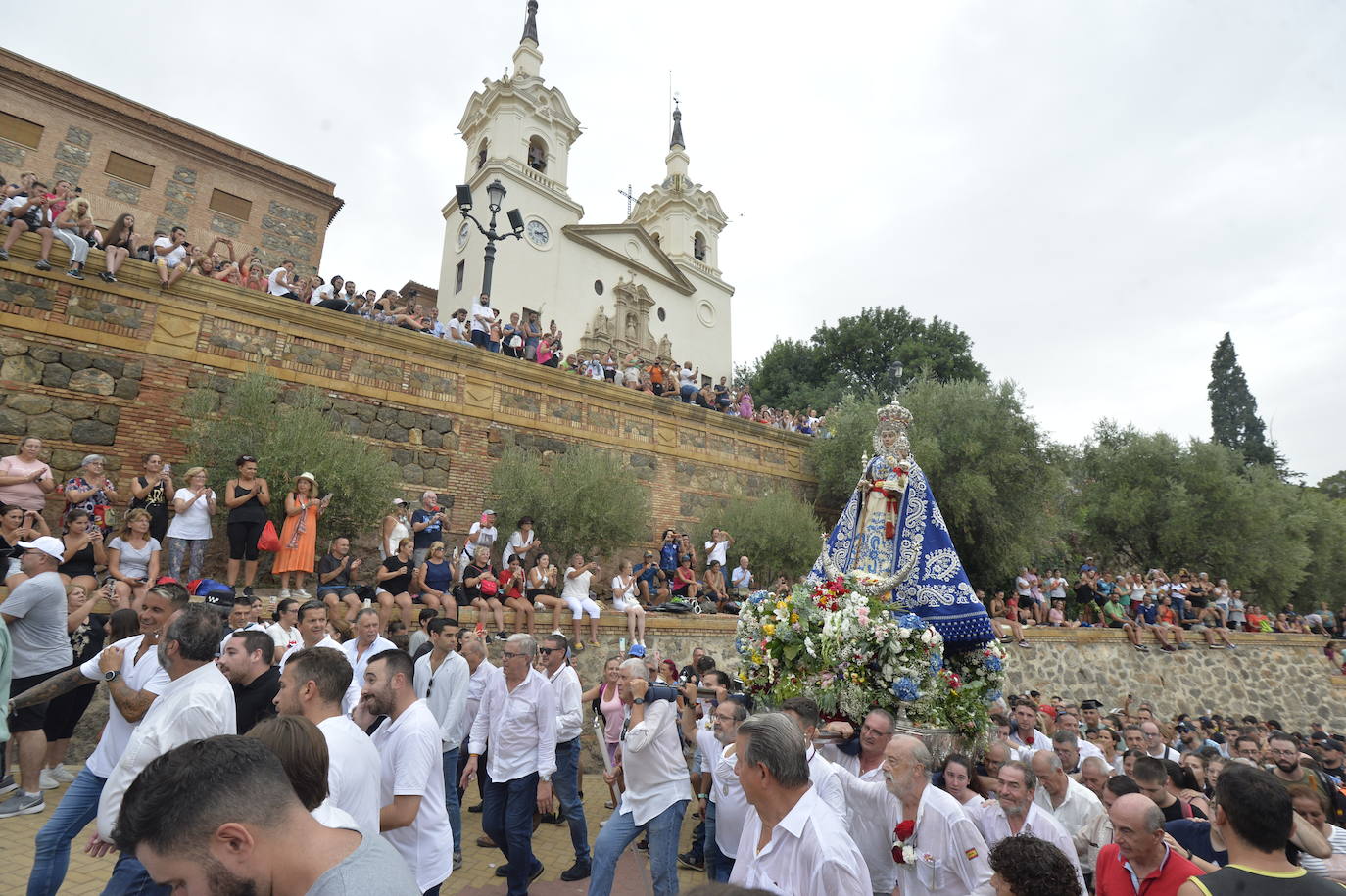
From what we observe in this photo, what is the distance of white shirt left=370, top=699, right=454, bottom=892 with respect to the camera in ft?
11.3

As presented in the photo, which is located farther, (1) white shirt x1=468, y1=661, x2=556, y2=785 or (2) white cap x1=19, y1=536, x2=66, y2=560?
(2) white cap x1=19, y1=536, x2=66, y2=560

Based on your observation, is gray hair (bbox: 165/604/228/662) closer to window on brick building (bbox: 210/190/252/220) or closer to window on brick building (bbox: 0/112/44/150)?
window on brick building (bbox: 210/190/252/220)

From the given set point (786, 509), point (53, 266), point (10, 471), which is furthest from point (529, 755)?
point (786, 509)

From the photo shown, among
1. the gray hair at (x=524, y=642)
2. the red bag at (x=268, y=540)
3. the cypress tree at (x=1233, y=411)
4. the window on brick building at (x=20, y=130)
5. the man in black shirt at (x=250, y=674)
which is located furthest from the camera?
the cypress tree at (x=1233, y=411)

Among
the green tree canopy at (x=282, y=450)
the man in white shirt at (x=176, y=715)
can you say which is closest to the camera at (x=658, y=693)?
the man in white shirt at (x=176, y=715)

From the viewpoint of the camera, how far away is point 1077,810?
4.41 m

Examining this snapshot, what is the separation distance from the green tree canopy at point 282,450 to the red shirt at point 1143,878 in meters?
10.0

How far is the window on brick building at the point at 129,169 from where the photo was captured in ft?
69.3

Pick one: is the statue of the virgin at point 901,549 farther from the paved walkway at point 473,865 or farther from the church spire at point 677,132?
the church spire at point 677,132

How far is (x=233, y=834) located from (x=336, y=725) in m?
1.50

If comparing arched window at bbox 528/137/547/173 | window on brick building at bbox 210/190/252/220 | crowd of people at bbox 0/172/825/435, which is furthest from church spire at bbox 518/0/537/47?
crowd of people at bbox 0/172/825/435

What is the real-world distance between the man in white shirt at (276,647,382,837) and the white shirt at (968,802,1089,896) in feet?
10.1

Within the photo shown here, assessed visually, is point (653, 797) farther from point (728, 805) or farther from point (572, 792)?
point (572, 792)

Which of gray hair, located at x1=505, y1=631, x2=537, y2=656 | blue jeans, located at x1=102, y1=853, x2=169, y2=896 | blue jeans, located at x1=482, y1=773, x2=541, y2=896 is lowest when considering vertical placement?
blue jeans, located at x1=482, y1=773, x2=541, y2=896
